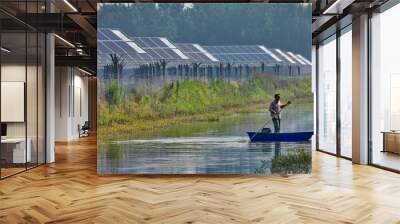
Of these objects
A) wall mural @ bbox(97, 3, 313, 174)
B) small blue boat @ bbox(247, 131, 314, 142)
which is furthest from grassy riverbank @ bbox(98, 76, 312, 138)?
small blue boat @ bbox(247, 131, 314, 142)

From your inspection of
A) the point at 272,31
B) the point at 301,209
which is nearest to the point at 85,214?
the point at 301,209

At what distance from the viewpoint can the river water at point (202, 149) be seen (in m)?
7.29

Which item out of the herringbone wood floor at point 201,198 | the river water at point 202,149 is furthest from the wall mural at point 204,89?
the herringbone wood floor at point 201,198

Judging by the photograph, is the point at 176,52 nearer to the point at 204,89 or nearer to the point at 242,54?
the point at 204,89

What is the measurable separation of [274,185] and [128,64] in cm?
325

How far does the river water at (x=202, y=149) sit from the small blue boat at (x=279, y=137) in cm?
7

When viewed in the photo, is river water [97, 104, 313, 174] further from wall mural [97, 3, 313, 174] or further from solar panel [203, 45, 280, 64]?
solar panel [203, 45, 280, 64]

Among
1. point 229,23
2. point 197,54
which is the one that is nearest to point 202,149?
point 197,54

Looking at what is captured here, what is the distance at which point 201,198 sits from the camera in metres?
5.45

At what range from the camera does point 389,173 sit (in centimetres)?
751

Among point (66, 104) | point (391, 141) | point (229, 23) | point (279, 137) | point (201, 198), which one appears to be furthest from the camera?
point (66, 104)

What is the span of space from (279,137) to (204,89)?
1569mm

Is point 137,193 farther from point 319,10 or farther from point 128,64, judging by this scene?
point 319,10

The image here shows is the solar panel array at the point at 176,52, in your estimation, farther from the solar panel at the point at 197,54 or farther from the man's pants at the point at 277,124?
the man's pants at the point at 277,124
